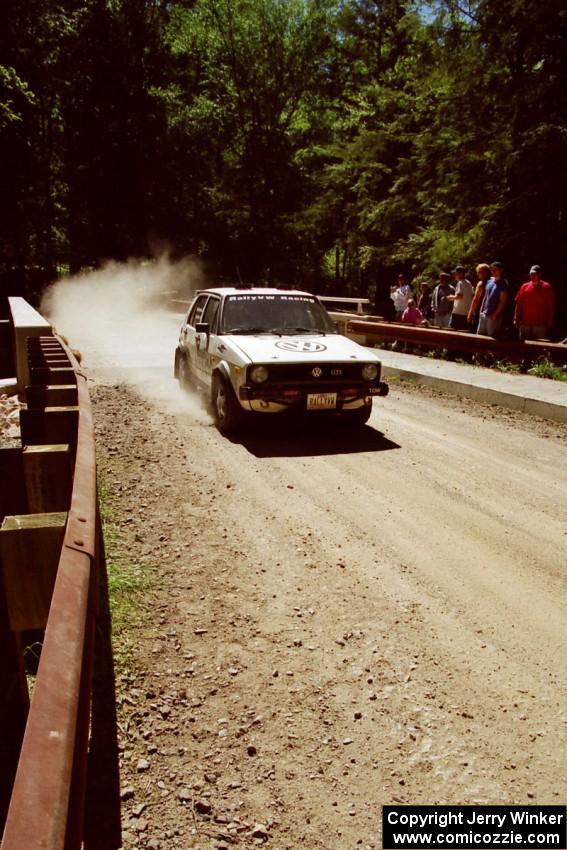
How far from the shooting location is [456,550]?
5.13 meters

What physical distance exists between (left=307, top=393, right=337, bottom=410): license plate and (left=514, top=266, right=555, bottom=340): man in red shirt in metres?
7.24

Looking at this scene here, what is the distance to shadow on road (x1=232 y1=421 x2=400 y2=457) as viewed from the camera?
7879 millimetres

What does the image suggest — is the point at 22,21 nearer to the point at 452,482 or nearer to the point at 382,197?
the point at 382,197

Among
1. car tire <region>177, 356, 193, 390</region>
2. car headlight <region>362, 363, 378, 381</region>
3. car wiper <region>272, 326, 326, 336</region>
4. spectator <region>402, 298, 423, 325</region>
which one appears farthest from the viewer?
spectator <region>402, 298, 423, 325</region>

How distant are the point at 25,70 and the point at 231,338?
24535 millimetres

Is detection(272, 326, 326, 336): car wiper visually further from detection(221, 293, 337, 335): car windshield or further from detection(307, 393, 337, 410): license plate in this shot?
detection(307, 393, 337, 410): license plate

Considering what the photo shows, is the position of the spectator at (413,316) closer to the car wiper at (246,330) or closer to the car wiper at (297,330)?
the car wiper at (297,330)

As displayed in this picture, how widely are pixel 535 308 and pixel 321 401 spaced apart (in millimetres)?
7628

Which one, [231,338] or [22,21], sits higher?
[22,21]

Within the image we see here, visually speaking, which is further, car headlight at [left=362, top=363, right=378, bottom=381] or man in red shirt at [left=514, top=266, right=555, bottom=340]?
man in red shirt at [left=514, top=266, right=555, bottom=340]

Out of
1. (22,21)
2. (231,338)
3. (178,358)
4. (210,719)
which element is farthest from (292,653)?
(22,21)

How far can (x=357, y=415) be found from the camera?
884 centimetres

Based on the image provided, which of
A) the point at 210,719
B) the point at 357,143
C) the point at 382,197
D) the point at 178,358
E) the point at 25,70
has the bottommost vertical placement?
the point at 210,719

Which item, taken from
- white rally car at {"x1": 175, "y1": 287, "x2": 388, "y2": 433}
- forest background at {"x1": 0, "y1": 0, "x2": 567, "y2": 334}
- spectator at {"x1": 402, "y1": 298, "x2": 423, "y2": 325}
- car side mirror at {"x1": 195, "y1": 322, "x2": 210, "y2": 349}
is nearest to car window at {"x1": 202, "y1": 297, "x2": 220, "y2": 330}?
white rally car at {"x1": 175, "y1": 287, "x2": 388, "y2": 433}
